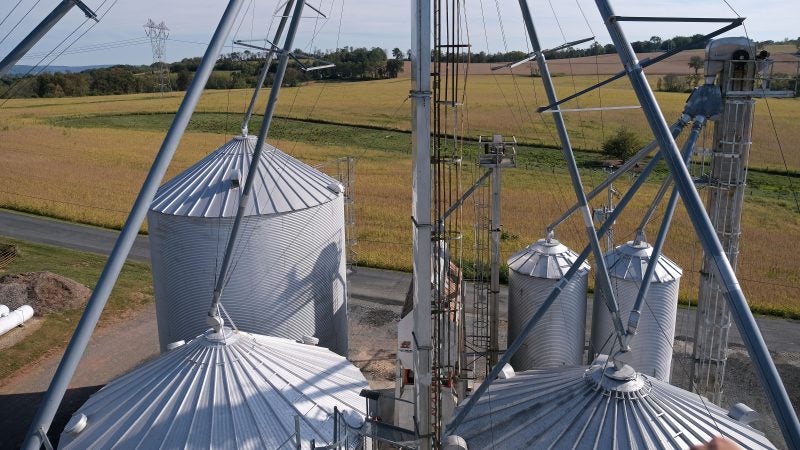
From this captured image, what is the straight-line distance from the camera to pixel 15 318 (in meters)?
28.2

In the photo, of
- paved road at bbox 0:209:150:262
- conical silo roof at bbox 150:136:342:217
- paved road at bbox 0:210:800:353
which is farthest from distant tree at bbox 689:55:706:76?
paved road at bbox 0:209:150:262

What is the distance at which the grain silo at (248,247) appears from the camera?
1886 cm

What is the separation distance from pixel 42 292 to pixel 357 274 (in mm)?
15276

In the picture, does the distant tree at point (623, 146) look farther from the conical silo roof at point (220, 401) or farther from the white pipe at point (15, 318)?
the conical silo roof at point (220, 401)

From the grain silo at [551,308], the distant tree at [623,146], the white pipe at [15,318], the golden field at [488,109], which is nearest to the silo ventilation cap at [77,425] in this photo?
the grain silo at [551,308]

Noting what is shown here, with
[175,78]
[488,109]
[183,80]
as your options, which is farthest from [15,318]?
[175,78]

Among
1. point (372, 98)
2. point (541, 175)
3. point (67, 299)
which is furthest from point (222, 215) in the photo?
point (372, 98)

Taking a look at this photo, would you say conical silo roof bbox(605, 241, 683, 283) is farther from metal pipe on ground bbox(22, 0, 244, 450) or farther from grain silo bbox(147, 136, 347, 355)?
metal pipe on ground bbox(22, 0, 244, 450)

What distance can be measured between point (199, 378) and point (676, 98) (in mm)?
96975

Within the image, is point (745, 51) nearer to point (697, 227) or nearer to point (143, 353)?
point (697, 227)

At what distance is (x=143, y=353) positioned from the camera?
26.7 m

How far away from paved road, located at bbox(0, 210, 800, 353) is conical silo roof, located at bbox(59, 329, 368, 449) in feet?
43.5

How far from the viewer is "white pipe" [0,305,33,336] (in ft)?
90.9

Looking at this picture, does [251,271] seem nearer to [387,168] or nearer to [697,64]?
[697,64]
